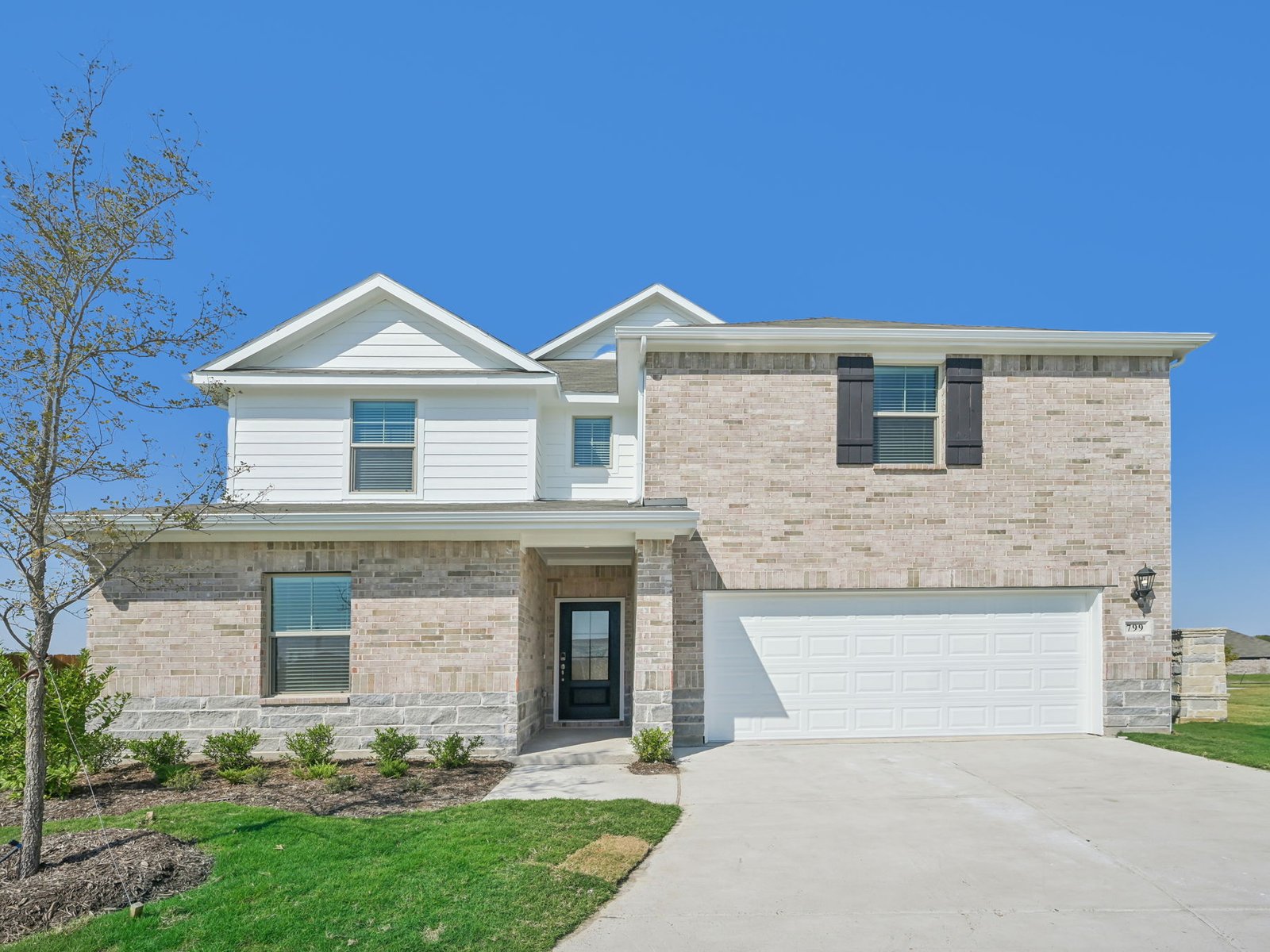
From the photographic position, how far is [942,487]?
12031mm

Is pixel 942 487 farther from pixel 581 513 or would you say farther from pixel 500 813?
pixel 500 813

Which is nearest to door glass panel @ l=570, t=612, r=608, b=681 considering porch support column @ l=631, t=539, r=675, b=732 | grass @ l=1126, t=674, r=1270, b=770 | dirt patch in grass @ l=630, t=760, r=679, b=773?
porch support column @ l=631, t=539, r=675, b=732

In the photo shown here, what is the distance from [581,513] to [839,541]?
391 cm

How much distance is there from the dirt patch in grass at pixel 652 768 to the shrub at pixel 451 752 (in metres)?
1.90

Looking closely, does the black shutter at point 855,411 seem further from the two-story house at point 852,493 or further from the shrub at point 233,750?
the shrub at point 233,750

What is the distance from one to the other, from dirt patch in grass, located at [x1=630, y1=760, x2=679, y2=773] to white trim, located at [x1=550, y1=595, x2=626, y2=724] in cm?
409

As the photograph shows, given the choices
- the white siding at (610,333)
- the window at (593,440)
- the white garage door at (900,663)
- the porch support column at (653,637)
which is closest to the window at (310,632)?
the porch support column at (653,637)

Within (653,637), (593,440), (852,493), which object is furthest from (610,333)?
(653,637)

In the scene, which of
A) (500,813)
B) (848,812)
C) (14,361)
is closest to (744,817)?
(848,812)

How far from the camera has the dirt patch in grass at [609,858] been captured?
20.2 feet

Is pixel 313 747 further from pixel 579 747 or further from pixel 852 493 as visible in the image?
pixel 852 493

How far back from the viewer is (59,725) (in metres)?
8.88

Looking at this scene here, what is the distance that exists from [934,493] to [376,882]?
9.00 m

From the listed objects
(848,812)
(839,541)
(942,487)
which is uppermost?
(942,487)
